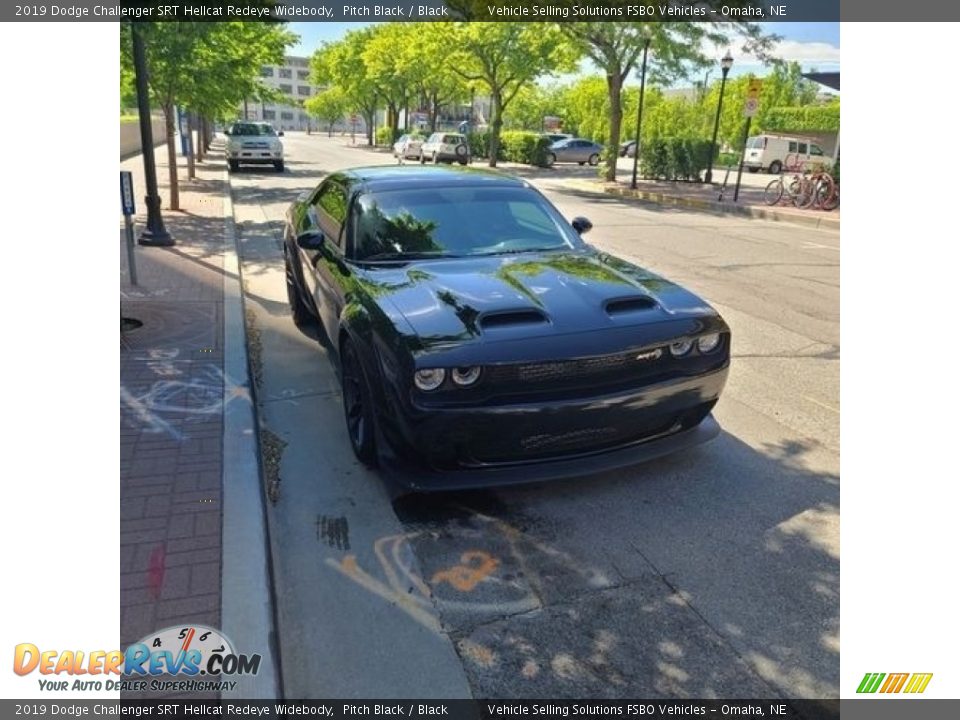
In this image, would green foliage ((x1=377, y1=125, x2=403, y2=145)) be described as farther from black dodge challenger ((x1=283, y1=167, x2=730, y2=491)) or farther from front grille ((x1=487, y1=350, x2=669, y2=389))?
front grille ((x1=487, y1=350, x2=669, y2=389))

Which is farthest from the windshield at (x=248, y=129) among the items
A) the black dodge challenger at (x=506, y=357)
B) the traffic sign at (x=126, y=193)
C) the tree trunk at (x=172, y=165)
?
the black dodge challenger at (x=506, y=357)

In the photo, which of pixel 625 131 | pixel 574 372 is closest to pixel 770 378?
pixel 574 372

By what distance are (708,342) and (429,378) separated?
4.86 ft

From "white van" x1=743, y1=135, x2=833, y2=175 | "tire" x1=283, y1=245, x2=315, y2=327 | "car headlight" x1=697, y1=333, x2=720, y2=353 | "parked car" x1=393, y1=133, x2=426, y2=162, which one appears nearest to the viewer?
"car headlight" x1=697, y1=333, x2=720, y2=353

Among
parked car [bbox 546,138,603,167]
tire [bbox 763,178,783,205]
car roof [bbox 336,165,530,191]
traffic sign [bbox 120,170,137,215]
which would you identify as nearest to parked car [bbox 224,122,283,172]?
tire [bbox 763,178,783,205]

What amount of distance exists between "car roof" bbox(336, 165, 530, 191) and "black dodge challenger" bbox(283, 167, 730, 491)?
0.43m

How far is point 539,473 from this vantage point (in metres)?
3.22

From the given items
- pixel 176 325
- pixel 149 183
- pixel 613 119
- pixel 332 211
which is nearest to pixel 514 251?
pixel 332 211

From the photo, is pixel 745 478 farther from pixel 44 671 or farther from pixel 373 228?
pixel 44 671

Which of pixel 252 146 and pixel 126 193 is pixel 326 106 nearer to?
pixel 252 146

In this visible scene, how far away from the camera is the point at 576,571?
2.99 m

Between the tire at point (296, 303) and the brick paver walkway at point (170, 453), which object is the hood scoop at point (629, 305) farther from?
the tire at point (296, 303)

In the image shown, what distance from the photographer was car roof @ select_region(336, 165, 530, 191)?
185 inches
